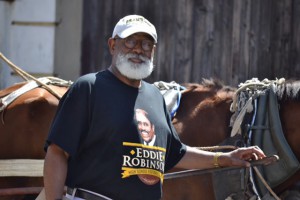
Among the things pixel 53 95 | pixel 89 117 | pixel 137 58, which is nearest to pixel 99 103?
pixel 89 117

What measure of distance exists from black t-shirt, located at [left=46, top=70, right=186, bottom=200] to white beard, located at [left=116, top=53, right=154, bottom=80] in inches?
3.1

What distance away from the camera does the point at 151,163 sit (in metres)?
3.33

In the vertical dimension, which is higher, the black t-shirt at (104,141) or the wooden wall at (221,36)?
the wooden wall at (221,36)

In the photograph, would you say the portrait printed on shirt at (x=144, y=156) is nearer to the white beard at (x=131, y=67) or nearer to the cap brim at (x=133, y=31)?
the white beard at (x=131, y=67)

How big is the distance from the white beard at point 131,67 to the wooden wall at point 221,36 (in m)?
4.11

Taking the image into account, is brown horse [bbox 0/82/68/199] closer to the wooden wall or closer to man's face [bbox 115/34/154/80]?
man's face [bbox 115/34/154/80]

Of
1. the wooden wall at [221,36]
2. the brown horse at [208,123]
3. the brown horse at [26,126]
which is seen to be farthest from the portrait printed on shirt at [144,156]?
the wooden wall at [221,36]

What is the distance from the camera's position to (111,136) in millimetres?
3250

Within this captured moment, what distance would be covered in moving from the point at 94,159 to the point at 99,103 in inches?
9.8

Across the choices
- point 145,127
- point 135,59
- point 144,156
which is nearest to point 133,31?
point 135,59

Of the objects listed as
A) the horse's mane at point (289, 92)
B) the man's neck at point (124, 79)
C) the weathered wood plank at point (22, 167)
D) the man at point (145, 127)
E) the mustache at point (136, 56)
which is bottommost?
the weathered wood plank at point (22, 167)

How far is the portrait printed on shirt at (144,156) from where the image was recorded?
327 centimetres

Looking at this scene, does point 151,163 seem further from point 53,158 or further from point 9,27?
point 9,27

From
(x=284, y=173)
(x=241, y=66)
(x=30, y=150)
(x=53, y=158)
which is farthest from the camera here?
(x=241, y=66)
